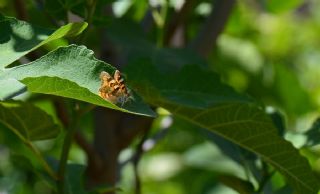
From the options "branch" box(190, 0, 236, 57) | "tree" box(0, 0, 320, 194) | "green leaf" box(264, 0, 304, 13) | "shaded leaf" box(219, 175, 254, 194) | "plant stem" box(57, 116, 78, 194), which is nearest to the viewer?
"tree" box(0, 0, 320, 194)

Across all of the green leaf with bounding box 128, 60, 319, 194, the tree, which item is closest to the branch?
the tree

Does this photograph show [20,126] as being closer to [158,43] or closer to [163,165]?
[158,43]

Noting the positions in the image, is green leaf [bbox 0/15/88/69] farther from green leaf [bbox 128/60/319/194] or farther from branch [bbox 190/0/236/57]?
branch [bbox 190/0/236/57]

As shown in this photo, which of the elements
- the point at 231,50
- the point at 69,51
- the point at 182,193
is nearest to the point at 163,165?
the point at 182,193

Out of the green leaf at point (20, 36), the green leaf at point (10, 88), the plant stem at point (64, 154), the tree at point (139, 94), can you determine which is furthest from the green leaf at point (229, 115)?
the green leaf at point (10, 88)

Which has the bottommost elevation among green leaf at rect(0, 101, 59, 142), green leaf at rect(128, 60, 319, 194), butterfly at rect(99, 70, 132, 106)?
green leaf at rect(0, 101, 59, 142)

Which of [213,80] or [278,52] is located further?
[278,52]

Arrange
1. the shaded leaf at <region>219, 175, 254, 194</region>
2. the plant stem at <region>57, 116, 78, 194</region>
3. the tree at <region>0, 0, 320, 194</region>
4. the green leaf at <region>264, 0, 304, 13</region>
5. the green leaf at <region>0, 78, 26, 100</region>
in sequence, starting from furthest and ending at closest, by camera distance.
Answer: the green leaf at <region>264, 0, 304, 13</region> → the shaded leaf at <region>219, 175, 254, 194</region> → the plant stem at <region>57, 116, 78, 194</region> → the tree at <region>0, 0, 320, 194</region> → the green leaf at <region>0, 78, 26, 100</region>
